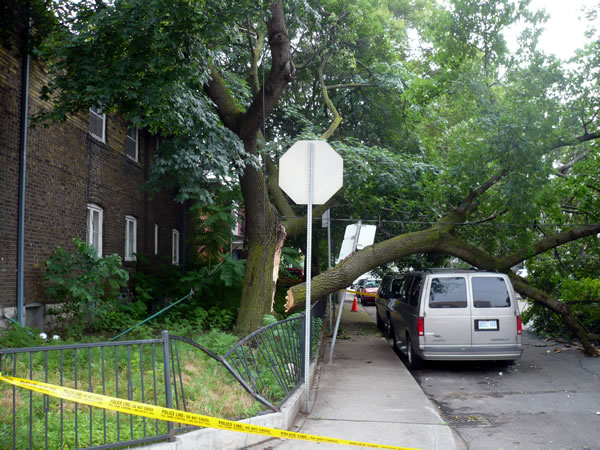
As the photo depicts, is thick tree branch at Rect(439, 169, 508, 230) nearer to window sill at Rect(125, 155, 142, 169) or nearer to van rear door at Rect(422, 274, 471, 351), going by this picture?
van rear door at Rect(422, 274, 471, 351)

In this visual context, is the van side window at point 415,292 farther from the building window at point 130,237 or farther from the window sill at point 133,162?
the window sill at point 133,162

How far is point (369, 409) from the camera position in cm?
689

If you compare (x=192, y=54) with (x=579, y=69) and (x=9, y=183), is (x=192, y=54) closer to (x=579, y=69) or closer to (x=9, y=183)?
(x=9, y=183)

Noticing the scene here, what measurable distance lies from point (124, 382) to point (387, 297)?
978cm

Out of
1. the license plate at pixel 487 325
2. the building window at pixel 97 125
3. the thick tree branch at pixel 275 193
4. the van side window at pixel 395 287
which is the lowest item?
the license plate at pixel 487 325

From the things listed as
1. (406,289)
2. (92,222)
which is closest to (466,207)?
(406,289)

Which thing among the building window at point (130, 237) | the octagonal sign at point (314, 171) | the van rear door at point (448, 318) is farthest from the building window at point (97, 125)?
the van rear door at point (448, 318)

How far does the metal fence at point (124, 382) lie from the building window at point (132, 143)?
8.53 metres

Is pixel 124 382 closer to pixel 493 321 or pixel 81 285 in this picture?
pixel 81 285

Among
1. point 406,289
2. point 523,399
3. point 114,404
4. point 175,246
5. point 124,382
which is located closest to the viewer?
point 114,404

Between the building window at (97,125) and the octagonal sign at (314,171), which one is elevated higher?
the building window at (97,125)

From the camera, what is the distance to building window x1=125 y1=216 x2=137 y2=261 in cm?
1502

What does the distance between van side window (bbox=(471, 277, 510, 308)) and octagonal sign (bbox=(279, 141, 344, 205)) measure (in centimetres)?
453

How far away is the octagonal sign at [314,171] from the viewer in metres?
6.39
